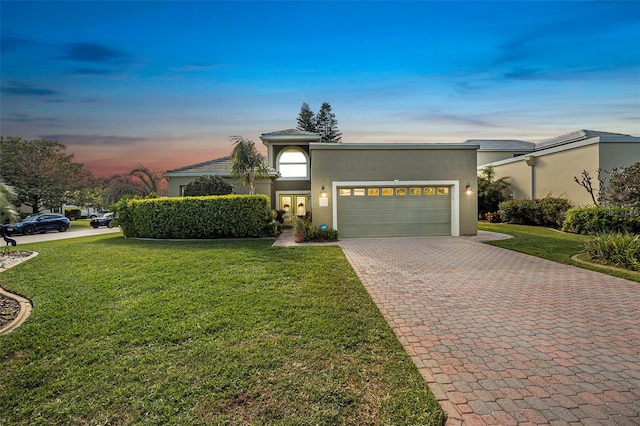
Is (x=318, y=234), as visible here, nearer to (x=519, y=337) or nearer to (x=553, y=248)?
(x=553, y=248)

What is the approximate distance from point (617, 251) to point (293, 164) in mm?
16749

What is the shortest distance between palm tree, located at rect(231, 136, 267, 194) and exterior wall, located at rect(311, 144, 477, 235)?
4220mm

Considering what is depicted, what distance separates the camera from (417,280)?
6.61 metres

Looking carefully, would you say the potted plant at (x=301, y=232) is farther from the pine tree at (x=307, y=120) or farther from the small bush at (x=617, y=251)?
the pine tree at (x=307, y=120)

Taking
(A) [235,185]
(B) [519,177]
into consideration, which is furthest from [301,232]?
(B) [519,177]

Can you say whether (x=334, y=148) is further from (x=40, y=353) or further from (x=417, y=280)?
(x=40, y=353)

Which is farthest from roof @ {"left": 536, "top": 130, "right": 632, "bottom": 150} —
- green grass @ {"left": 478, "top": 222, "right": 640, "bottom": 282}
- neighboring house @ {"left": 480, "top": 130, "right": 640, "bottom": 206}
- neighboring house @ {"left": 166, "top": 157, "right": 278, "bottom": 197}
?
neighboring house @ {"left": 166, "top": 157, "right": 278, "bottom": 197}

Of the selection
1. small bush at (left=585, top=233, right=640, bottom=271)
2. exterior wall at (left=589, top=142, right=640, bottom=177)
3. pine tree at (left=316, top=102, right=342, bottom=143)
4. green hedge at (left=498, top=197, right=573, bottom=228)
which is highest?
pine tree at (left=316, top=102, right=342, bottom=143)

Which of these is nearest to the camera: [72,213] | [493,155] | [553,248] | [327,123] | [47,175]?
[553,248]

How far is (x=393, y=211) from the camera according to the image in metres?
13.6

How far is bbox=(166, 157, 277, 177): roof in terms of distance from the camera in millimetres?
18167

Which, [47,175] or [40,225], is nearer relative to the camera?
[40,225]

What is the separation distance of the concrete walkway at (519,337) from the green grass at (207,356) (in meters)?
0.43

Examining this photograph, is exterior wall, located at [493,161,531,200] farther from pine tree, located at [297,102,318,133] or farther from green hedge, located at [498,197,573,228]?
pine tree, located at [297,102,318,133]
